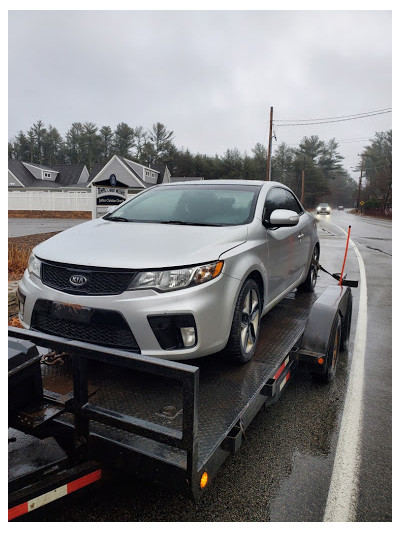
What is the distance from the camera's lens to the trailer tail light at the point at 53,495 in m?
1.67

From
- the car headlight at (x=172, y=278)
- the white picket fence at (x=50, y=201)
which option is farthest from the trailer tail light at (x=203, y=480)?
the white picket fence at (x=50, y=201)

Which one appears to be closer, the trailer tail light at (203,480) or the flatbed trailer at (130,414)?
the flatbed trailer at (130,414)

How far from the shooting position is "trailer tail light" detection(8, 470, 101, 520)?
167cm

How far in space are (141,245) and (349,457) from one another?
2.08 metres

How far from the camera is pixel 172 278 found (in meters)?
2.61

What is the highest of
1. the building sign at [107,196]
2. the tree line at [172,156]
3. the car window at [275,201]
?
the tree line at [172,156]

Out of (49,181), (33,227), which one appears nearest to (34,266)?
(33,227)

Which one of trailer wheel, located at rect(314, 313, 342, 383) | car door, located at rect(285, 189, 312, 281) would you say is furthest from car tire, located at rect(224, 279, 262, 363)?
car door, located at rect(285, 189, 312, 281)

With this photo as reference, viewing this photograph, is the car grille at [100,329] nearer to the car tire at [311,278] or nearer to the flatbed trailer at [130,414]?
the flatbed trailer at [130,414]

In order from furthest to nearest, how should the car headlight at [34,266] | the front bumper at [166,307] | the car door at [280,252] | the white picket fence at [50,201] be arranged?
the white picket fence at [50,201]
the car door at [280,252]
the car headlight at [34,266]
the front bumper at [166,307]

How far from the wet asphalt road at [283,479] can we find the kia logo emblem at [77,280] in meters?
1.19

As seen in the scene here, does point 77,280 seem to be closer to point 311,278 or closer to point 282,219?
point 282,219
